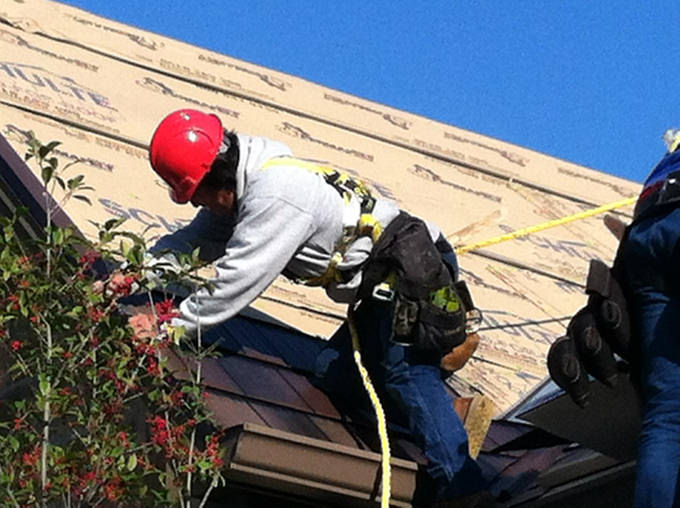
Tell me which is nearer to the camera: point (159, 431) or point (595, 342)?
point (159, 431)

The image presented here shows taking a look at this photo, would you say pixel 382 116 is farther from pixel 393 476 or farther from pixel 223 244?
pixel 393 476

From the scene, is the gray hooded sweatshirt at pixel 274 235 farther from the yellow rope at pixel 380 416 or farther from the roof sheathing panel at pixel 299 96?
the roof sheathing panel at pixel 299 96

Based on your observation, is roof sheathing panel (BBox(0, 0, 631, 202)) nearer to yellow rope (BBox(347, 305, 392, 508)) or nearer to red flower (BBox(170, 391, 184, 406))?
yellow rope (BBox(347, 305, 392, 508))

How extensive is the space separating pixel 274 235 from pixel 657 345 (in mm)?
1275

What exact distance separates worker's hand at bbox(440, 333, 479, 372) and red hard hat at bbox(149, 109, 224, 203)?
3.52 feet

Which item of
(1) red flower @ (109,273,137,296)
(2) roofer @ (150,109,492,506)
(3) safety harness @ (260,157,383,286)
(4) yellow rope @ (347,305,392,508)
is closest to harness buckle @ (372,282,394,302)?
(2) roofer @ (150,109,492,506)

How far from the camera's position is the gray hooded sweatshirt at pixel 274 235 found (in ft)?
16.0

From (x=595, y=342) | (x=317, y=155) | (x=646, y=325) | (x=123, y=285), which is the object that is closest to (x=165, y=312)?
(x=123, y=285)

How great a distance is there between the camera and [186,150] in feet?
16.8

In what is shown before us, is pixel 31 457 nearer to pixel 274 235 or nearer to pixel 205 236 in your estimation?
pixel 274 235

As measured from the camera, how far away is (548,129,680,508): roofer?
4.23 m

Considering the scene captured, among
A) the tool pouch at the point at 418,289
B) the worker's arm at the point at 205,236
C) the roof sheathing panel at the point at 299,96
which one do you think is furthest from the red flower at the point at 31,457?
the roof sheathing panel at the point at 299,96

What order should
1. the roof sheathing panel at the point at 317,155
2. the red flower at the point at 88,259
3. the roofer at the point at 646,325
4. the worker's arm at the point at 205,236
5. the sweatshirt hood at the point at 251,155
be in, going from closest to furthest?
1. the roofer at the point at 646,325
2. the red flower at the point at 88,259
3. the sweatshirt hood at the point at 251,155
4. the worker's arm at the point at 205,236
5. the roof sheathing panel at the point at 317,155

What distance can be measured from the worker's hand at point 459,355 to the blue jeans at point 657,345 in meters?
1.00
